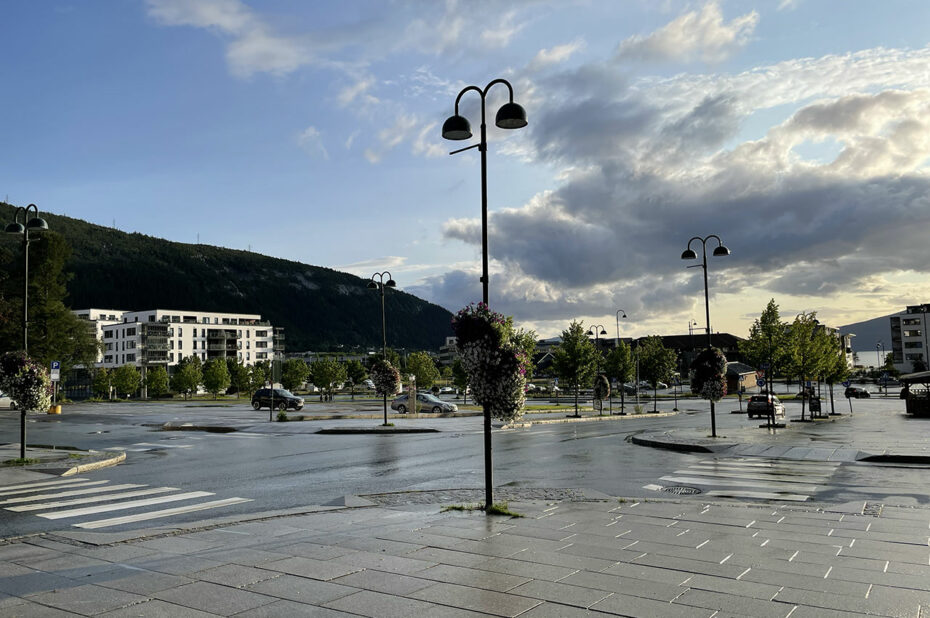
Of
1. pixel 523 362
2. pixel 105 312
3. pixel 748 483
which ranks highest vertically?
pixel 105 312

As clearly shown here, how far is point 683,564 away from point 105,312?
169 metres

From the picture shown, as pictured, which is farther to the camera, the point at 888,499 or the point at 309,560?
the point at 888,499

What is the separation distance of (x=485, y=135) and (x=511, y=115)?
1.02m

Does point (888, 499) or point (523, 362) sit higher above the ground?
point (523, 362)

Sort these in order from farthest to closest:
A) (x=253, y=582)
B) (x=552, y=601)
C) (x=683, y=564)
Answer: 1. (x=683, y=564)
2. (x=253, y=582)
3. (x=552, y=601)

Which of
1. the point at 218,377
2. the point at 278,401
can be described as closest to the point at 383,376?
the point at 278,401

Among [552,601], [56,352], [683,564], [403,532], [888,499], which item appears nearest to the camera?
[552,601]

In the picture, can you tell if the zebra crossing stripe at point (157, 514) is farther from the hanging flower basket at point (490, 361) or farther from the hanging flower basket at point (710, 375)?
the hanging flower basket at point (710, 375)

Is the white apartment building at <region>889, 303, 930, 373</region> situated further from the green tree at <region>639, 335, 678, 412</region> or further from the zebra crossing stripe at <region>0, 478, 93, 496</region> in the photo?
the zebra crossing stripe at <region>0, 478, 93, 496</region>

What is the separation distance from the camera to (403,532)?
936 centimetres

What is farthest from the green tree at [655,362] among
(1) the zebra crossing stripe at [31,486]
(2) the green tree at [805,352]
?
(1) the zebra crossing stripe at [31,486]

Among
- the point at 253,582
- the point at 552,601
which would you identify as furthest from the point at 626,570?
the point at 253,582

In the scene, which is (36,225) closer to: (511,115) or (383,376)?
(511,115)

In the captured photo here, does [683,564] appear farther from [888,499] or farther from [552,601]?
[888,499]
